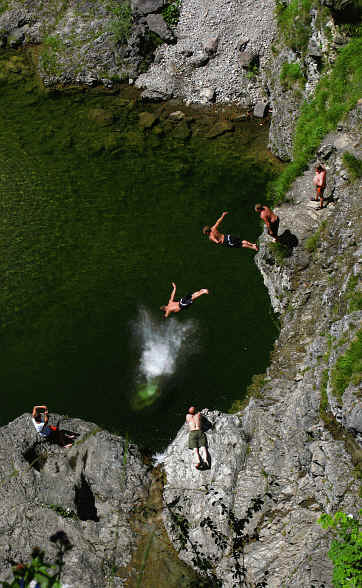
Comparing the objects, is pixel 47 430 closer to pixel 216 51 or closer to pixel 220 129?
pixel 220 129

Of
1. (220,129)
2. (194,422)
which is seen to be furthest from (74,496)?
(220,129)

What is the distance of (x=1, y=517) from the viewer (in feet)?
46.1

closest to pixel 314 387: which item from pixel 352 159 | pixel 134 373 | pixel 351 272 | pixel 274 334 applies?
pixel 351 272

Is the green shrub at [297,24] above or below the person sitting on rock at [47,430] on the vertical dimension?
above

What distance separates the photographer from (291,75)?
82.4 feet

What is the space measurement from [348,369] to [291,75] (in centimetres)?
1834

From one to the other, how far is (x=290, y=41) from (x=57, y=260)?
55.2 ft

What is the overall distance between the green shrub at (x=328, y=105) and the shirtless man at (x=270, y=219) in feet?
8.43

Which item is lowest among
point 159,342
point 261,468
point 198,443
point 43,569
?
point 43,569

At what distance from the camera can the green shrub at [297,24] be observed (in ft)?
79.3

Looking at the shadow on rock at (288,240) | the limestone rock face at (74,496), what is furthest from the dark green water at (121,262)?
the shadow on rock at (288,240)

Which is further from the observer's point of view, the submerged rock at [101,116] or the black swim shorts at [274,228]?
the submerged rock at [101,116]

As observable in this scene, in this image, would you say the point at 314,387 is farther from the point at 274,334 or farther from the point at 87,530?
the point at 87,530

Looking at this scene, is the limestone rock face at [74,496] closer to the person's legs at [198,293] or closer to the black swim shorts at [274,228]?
the person's legs at [198,293]
